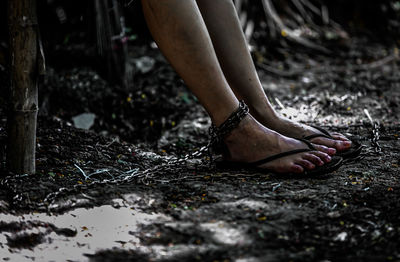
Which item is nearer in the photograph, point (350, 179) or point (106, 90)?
point (350, 179)

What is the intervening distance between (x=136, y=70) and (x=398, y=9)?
387cm

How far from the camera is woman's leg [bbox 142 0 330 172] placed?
1590 mm

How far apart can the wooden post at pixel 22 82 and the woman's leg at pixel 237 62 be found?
0.71 metres

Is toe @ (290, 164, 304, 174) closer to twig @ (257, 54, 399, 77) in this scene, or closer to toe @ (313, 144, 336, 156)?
toe @ (313, 144, 336, 156)

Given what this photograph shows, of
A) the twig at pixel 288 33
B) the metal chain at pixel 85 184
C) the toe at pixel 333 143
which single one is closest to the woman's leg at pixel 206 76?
the toe at pixel 333 143

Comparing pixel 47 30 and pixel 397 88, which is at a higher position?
pixel 47 30

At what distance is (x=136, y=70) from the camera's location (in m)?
3.50

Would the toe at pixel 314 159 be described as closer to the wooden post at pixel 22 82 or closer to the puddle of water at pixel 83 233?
the puddle of water at pixel 83 233

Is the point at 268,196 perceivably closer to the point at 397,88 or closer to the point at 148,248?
the point at 148,248

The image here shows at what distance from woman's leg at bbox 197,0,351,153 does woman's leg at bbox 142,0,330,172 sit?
0.59 feet

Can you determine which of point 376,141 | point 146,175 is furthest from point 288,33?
point 146,175

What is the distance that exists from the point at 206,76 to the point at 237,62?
0.31m

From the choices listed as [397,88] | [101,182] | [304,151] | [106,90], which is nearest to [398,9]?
[397,88]

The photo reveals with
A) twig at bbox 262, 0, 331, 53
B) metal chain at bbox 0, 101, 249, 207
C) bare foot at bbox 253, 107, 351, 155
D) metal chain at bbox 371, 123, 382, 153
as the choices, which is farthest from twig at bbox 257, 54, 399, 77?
metal chain at bbox 0, 101, 249, 207
